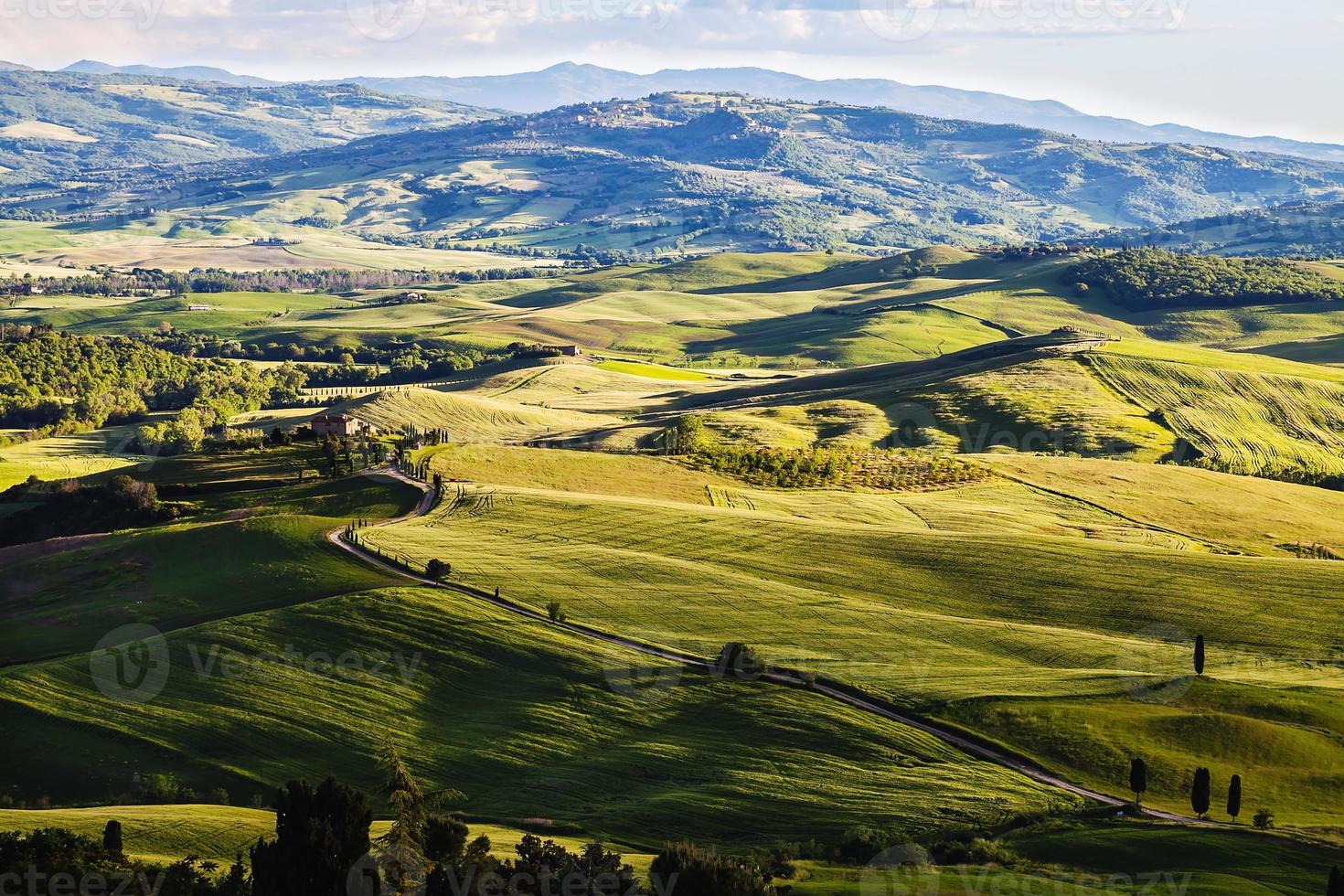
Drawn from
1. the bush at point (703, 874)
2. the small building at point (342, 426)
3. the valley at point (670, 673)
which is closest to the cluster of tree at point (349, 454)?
the valley at point (670, 673)

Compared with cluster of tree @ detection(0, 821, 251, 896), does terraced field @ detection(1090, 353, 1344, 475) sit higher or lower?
higher

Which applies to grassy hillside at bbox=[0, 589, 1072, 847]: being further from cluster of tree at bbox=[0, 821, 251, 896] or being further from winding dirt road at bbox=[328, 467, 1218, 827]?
cluster of tree at bbox=[0, 821, 251, 896]

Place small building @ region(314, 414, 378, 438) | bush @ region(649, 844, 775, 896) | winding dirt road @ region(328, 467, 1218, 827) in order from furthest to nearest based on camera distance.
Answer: small building @ region(314, 414, 378, 438) < winding dirt road @ region(328, 467, 1218, 827) < bush @ region(649, 844, 775, 896)

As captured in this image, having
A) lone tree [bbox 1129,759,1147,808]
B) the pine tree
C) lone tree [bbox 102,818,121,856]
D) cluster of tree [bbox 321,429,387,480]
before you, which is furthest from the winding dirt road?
lone tree [bbox 102,818,121,856]

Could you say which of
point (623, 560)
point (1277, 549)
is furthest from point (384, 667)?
point (1277, 549)

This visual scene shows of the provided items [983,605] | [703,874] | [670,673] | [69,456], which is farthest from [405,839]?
[69,456]

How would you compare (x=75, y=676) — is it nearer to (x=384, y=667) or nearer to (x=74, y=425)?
(x=384, y=667)

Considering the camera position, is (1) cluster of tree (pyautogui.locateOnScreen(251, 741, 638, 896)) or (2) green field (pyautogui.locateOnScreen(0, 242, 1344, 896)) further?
(2) green field (pyautogui.locateOnScreen(0, 242, 1344, 896))
